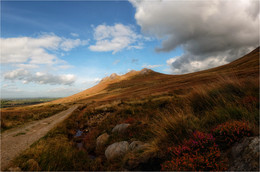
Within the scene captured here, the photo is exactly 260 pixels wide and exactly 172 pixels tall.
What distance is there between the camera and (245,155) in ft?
9.77

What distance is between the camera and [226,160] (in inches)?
128

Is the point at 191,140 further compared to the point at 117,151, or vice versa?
the point at 117,151

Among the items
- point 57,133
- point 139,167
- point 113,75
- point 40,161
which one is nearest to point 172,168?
point 139,167

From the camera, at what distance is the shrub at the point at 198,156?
10.5 ft

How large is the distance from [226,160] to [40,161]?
7715 millimetres

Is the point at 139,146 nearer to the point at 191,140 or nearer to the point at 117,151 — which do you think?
the point at 117,151

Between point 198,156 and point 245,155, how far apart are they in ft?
3.44

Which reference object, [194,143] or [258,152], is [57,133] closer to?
[194,143]

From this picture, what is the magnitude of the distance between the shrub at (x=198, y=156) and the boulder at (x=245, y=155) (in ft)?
0.92

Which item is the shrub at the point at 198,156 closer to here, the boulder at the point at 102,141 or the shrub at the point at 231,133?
the shrub at the point at 231,133

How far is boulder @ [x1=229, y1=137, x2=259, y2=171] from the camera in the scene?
2.74 metres

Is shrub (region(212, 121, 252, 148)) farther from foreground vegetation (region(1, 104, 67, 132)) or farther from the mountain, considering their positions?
foreground vegetation (region(1, 104, 67, 132))

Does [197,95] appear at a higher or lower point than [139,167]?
higher

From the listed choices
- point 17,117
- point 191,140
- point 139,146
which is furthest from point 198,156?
point 17,117
